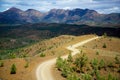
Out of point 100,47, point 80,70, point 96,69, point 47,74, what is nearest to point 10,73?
point 47,74

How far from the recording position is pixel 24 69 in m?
30.9

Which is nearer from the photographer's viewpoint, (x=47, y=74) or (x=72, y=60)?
(x=47, y=74)

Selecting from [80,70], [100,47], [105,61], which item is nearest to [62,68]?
[80,70]

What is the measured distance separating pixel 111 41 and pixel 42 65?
34.8 metres

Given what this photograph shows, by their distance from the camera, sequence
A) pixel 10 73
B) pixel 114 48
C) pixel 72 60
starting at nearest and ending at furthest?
1. pixel 10 73
2. pixel 72 60
3. pixel 114 48

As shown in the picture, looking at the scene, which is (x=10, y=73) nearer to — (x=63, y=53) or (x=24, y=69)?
(x=24, y=69)

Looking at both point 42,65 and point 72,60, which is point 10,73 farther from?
point 72,60

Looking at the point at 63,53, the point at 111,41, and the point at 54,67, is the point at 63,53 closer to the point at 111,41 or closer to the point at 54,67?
the point at 54,67

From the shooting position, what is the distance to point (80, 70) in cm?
3494

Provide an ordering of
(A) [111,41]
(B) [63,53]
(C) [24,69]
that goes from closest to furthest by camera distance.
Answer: (C) [24,69] → (B) [63,53] → (A) [111,41]

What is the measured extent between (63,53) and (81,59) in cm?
1162

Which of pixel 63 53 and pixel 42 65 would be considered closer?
pixel 42 65

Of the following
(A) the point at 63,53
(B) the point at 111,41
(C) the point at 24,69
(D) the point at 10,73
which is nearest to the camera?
(D) the point at 10,73

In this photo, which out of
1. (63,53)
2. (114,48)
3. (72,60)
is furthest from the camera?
(114,48)
